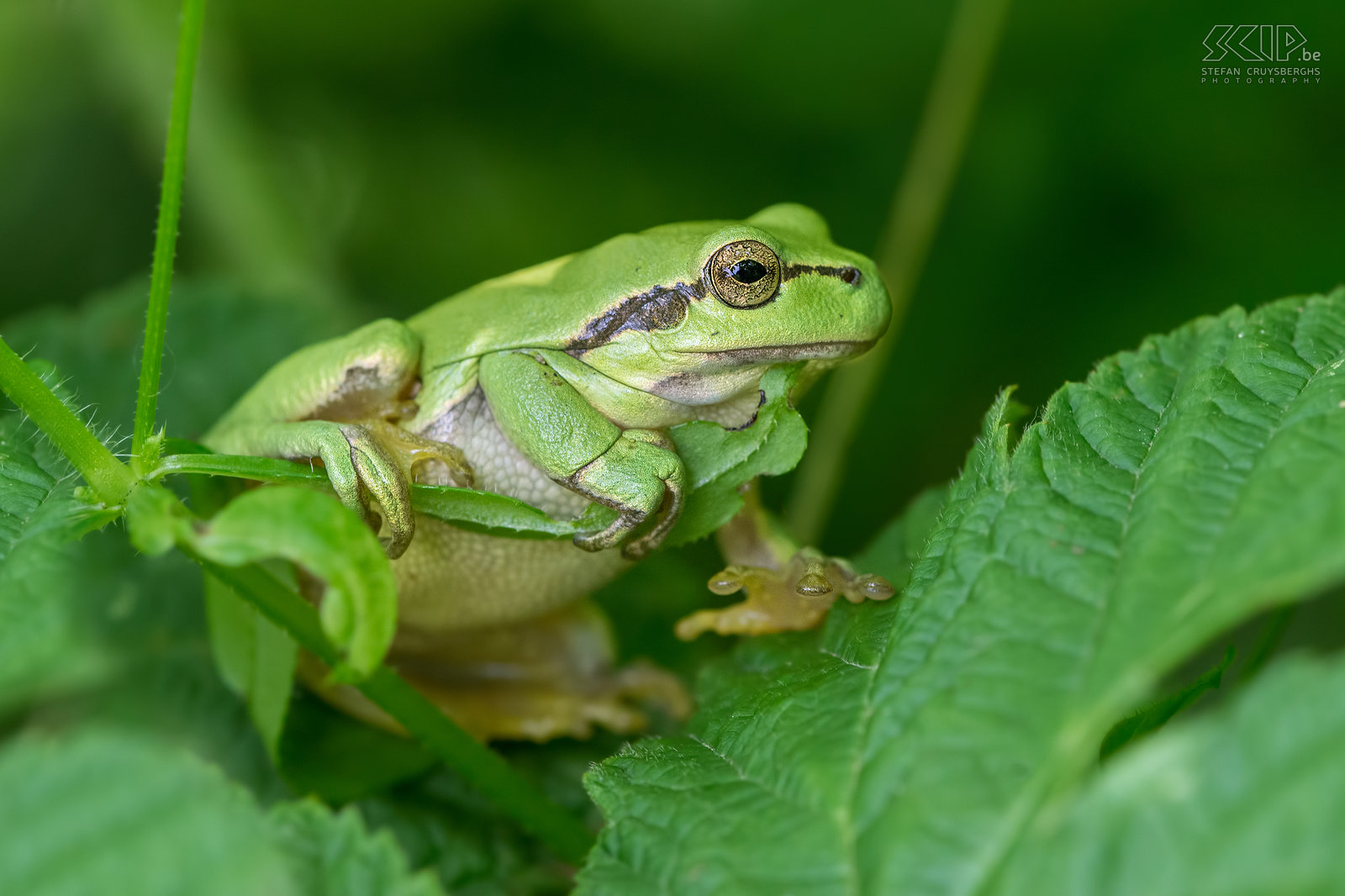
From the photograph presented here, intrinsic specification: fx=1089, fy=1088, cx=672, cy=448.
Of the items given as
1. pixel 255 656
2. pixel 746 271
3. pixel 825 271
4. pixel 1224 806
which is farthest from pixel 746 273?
pixel 1224 806

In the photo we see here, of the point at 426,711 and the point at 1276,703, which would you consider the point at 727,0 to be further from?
the point at 1276,703

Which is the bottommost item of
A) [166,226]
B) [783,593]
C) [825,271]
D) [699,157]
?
[783,593]

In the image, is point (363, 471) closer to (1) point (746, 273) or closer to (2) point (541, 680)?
(1) point (746, 273)

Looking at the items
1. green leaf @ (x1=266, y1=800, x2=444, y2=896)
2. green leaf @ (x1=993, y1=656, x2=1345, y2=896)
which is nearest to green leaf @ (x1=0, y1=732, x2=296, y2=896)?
green leaf @ (x1=266, y1=800, x2=444, y2=896)

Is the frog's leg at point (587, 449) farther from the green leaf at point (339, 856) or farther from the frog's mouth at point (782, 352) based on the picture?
the green leaf at point (339, 856)

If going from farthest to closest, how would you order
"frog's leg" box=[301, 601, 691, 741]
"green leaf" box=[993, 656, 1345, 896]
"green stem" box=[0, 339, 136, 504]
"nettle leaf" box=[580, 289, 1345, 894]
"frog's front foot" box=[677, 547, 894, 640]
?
1. "frog's leg" box=[301, 601, 691, 741]
2. "frog's front foot" box=[677, 547, 894, 640]
3. "green stem" box=[0, 339, 136, 504]
4. "nettle leaf" box=[580, 289, 1345, 894]
5. "green leaf" box=[993, 656, 1345, 896]

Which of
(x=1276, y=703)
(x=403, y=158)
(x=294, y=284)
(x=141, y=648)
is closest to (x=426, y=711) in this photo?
(x=141, y=648)

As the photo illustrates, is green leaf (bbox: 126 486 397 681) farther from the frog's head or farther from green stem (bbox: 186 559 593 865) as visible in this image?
the frog's head
